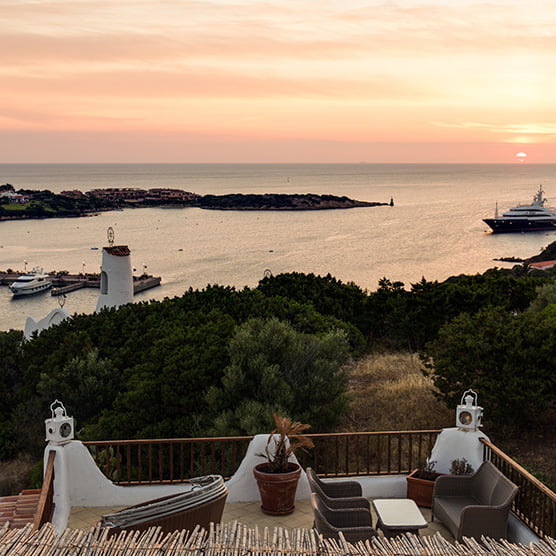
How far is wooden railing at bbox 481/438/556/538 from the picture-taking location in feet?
19.0

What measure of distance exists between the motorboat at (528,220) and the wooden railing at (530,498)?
9723cm

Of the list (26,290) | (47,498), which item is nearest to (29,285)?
(26,290)

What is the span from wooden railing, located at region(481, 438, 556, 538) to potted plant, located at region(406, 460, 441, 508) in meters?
0.70

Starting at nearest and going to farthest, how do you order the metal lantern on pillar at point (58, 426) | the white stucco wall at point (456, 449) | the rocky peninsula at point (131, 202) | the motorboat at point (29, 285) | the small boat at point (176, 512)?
the small boat at point (176, 512)
the metal lantern on pillar at point (58, 426)
the white stucco wall at point (456, 449)
the motorboat at point (29, 285)
the rocky peninsula at point (131, 202)

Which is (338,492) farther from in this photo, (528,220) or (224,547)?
(528,220)

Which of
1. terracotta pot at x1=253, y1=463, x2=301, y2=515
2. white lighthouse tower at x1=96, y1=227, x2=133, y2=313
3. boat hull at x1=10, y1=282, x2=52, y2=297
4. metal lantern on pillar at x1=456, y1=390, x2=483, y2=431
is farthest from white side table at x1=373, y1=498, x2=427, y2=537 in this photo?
boat hull at x1=10, y1=282, x2=52, y2=297

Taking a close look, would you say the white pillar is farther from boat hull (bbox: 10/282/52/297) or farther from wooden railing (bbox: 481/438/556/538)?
boat hull (bbox: 10/282/52/297)

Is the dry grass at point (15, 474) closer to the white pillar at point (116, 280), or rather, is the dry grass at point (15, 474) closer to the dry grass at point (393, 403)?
the dry grass at point (393, 403)

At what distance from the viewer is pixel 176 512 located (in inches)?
206

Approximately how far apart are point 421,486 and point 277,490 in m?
1.64

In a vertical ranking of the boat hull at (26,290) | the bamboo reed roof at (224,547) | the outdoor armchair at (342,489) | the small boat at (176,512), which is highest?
the bamboo reed roof at (224,547)

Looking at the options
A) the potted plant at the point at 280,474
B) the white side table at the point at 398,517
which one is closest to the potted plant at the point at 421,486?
the white side table at the point at 398,517

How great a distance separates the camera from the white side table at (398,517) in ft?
19.3

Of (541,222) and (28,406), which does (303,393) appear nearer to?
(28,406)
